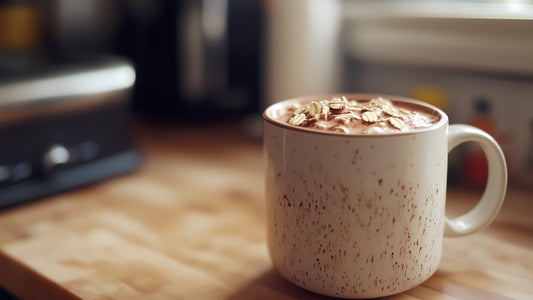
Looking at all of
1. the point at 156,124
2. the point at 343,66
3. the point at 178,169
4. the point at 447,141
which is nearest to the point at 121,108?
the point at 178,169

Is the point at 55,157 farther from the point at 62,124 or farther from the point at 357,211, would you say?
Result: the point at 357,211

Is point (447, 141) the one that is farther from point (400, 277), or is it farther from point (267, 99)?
point (267, 99)

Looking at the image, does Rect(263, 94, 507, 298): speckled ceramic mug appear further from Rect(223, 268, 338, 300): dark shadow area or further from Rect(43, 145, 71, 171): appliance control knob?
Rect(43, 145, 71, 171): appliance control knob

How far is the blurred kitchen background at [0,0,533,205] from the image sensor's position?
0.72 m

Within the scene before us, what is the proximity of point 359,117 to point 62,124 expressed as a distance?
44cm

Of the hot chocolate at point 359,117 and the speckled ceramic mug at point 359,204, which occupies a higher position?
the hot chocolate at point 359,117

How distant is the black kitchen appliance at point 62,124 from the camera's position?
2.20 feet

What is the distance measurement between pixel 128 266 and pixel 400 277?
0.27m

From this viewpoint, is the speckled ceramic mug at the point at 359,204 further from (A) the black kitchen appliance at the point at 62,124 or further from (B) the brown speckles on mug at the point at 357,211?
(A) the black kitchen appliance at the point at 62,124

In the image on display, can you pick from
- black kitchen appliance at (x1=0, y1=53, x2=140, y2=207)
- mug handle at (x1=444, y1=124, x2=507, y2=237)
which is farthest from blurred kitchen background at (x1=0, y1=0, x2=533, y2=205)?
mug handle at (x1=444, y1=124, x2=507, y2=237)

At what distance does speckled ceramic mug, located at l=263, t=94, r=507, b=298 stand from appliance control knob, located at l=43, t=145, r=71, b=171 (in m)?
0.36

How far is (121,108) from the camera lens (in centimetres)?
80

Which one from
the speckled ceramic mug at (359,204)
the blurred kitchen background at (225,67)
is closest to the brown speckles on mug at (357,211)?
the speckled ceramic mug at (359,204)

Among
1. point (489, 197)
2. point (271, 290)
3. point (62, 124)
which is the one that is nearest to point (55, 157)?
point (62, 124)
